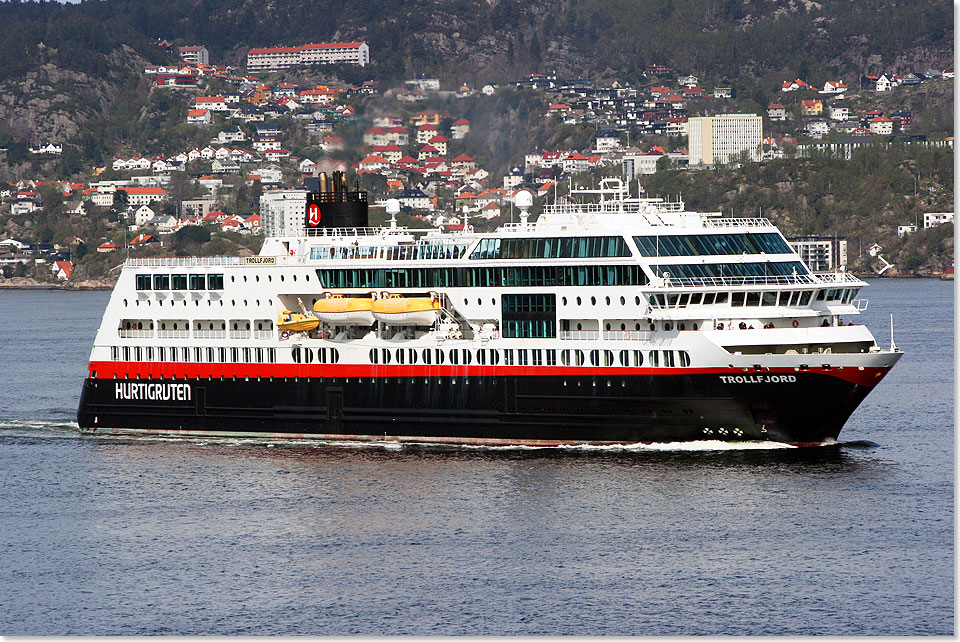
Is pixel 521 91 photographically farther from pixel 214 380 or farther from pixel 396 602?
pixel 396 602

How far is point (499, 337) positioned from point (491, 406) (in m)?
2.16

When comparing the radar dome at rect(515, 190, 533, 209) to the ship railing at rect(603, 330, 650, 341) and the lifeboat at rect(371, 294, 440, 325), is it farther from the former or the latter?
the ship railing at rect(603, 330, 650, 341)

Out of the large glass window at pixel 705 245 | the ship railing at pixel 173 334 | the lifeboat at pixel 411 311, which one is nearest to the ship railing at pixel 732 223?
the large glass window at pixel 705 245

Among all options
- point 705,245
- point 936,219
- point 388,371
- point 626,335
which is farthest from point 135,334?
point 936,219

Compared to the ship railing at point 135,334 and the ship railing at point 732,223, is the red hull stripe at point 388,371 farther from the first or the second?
the ship railing at point 732,223

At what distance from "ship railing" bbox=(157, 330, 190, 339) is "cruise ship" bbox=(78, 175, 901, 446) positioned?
108mm

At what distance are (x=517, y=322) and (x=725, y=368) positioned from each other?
6.89 m

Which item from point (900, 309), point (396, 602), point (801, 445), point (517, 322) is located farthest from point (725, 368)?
point (900, 309)

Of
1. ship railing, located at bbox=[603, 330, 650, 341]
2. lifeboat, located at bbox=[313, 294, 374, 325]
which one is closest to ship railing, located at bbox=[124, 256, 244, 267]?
lifeboat, located at bbox=[313, 294, 374, 325]

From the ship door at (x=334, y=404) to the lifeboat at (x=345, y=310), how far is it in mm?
2255

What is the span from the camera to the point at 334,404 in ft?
166

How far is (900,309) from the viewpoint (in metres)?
109

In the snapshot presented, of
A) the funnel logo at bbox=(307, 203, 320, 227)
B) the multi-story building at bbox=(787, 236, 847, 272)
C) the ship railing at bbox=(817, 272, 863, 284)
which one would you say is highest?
the funnel logo at bbox=(307, 203, 320, 227)

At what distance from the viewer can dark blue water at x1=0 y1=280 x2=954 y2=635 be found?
33219 millimetres
